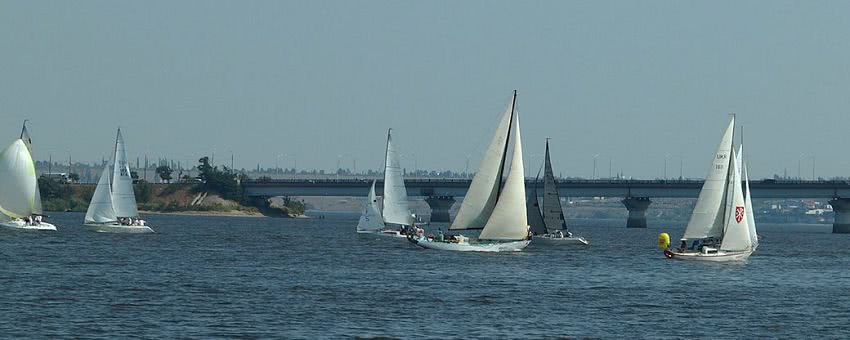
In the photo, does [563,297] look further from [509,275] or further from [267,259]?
[267,259]

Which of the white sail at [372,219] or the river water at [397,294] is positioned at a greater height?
the white sail at [372,219]

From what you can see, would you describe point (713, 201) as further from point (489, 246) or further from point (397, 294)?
point (397, 294)

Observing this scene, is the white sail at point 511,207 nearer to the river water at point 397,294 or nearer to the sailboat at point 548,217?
the river water at point 397,294

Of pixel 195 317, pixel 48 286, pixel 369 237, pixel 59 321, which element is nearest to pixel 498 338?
pixel 195 317

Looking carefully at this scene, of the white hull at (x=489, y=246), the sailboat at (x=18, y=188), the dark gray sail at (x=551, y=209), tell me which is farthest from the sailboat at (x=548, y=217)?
the sailboat at (x=18, y=188)

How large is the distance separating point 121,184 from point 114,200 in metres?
1.57

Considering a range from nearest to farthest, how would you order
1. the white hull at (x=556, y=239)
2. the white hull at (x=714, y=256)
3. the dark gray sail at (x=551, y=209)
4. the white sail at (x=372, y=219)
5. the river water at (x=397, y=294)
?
the river water at (x=397, y=294), the white hull at (x=714, y=256), the white hull at (x=556, y=239), the dark gray sail at (x=551, y=209), the white sail at (x=372, y=219)

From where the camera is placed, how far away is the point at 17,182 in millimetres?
128750

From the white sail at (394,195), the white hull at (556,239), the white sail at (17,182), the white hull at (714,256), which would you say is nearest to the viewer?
the white hull at (714,256)

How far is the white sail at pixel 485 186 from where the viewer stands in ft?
331

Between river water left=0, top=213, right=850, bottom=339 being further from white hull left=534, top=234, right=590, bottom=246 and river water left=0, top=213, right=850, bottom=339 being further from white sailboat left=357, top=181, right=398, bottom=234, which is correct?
white sailboat left=357, top=181, right=398, bottom=234

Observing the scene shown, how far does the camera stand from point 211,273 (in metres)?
82.1

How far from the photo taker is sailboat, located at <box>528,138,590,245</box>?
130m

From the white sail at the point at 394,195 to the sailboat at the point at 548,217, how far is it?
13194mm
